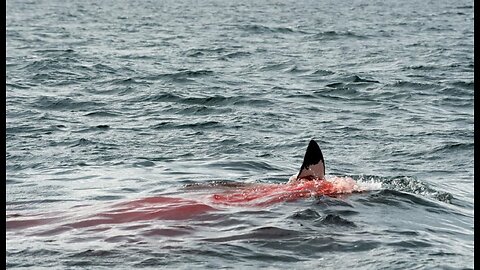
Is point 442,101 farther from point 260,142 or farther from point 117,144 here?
point 117,144

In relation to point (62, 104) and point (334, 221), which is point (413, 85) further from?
point (334, 221)

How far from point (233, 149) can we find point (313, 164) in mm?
4591

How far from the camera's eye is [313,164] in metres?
14.3

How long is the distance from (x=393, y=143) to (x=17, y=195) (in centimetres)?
797

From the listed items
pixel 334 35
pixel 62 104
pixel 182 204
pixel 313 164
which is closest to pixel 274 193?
pixel 313 164

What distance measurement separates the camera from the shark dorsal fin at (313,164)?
1406 cm

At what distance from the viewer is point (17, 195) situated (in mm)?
14586

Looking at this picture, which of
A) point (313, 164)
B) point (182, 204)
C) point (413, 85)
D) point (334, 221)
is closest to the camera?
point (334, 221)

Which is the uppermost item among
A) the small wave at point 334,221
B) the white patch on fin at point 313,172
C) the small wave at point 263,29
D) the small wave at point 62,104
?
the white patch on fin at point 313,172

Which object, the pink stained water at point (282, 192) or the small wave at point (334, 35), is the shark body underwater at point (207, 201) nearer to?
the pink stained water at point (282, 192)

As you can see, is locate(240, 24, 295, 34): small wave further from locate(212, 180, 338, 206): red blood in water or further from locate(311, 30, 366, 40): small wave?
locate(212, 180, 338, 206): red blood in water

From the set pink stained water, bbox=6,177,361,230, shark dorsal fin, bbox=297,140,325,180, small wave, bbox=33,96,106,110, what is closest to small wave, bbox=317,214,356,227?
pink stained water, bbox=6,177,361,230

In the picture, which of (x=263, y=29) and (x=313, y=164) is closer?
(x=313, y=164)

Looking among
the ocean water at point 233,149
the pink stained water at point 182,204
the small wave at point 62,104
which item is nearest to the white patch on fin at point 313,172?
the pink stained water at point 182,204
